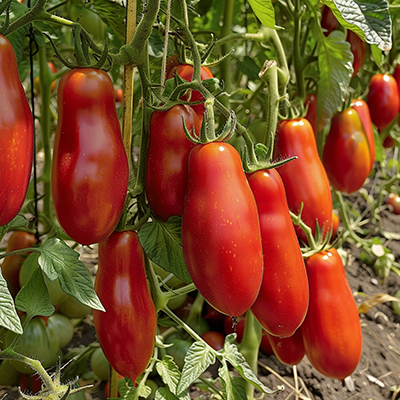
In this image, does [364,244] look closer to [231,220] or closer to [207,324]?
[207,324]

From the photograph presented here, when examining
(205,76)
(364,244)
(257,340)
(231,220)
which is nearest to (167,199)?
(231,220)

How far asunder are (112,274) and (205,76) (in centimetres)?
33

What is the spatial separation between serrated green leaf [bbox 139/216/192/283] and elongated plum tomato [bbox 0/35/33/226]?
209 mm

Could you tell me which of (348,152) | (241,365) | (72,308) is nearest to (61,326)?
(72,308)

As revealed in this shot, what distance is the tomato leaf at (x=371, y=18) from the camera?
62cm

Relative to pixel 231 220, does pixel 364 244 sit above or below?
below

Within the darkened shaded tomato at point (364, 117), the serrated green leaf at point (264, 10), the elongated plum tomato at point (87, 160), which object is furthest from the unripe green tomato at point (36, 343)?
the darkened shaded tomato at point (364, 117)

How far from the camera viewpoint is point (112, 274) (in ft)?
2.36

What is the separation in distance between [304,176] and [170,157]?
320 millimetres

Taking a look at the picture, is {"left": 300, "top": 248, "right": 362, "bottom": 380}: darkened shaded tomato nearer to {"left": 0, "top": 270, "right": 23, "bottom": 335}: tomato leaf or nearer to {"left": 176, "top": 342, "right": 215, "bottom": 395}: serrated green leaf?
{"left": 176, "top": 342, "right": 215, "bottom": 395}: serrated green leaf

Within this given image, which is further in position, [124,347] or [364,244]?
[364,244]

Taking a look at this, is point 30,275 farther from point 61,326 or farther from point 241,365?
point 241,365

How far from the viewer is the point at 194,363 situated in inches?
30.4

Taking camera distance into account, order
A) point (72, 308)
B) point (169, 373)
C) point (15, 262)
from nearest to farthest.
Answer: point (169, 373) → point (15, 262) → point (72, 308)
